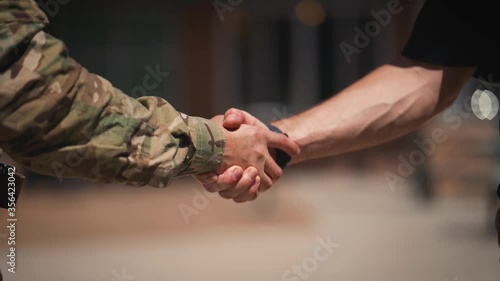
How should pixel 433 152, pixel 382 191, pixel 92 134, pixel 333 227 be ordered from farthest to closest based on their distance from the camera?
pixel 382 191, pixel 433 152, pixel 333 227, pixel 92 134

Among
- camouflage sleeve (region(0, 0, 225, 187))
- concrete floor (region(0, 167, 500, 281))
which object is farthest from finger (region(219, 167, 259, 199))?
concrete floor (region(0, 167, 500, 281))

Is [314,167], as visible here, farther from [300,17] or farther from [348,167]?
[300,17]

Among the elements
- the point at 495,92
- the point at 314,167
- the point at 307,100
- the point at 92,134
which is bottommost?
the point at 314,167

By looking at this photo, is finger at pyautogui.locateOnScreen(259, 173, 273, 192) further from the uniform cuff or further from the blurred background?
the blurred background

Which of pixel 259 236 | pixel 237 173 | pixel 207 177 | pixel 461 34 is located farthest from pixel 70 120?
pixel 259 236

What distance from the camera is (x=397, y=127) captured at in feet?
11.3

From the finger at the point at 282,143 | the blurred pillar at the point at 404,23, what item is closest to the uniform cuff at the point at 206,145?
the finger at the point at 282,143

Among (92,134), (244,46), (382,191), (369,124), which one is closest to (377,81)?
(369,124)

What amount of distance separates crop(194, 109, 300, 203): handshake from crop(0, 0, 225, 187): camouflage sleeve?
14.2 inches

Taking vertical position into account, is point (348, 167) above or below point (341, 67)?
below

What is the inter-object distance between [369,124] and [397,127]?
0.12 metres

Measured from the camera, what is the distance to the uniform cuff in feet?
9.15

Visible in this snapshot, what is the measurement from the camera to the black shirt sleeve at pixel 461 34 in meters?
2.97

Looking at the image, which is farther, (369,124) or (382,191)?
(382,191)
